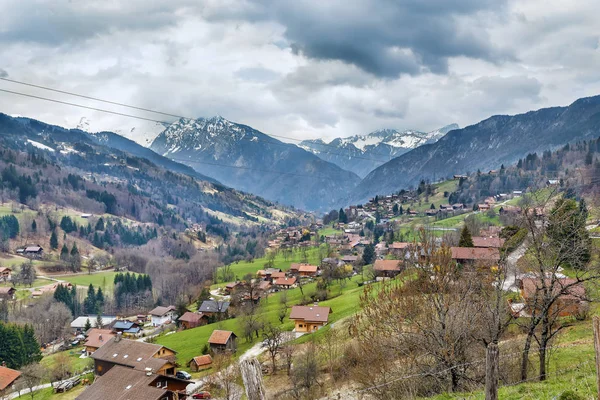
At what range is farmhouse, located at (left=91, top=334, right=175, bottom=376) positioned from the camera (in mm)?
45156

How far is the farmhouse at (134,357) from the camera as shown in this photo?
45.2 meters

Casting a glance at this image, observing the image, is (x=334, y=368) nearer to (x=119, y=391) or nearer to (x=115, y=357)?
(x=119, y=391)

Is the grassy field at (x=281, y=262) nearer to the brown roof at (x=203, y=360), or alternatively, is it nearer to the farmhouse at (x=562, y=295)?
the brown roof at (x=203, y=360)

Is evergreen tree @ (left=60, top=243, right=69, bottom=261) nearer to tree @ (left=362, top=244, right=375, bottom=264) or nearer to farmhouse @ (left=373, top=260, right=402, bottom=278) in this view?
tree @ (left=362, top=244, right=375, bottom=264)

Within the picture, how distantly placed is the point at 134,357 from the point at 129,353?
5.04 ft

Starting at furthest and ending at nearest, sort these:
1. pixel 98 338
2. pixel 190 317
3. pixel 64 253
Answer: pixel 64 253
pixel 190 317
pixel 98 338

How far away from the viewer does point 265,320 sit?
61438 mm

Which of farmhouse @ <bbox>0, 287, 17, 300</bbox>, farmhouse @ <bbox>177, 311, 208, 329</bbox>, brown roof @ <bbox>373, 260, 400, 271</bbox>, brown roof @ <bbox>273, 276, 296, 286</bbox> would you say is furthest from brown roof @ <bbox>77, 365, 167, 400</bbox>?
farmhouse @ <bbox>0, 287, 17, 300</bbox>

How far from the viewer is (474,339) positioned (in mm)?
18062

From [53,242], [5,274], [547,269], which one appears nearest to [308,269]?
[547,269]

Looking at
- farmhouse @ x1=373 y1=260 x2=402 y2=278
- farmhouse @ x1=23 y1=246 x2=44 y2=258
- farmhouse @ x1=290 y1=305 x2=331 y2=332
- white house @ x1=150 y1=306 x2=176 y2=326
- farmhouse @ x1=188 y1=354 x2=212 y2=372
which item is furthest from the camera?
farmhouse @ x1=23 y1=246 x2=44 y2=258

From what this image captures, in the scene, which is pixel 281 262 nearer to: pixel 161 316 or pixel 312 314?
pixel 161 316

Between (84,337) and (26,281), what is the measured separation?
52.2 meters

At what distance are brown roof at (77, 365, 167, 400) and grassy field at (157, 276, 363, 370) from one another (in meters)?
12.7
